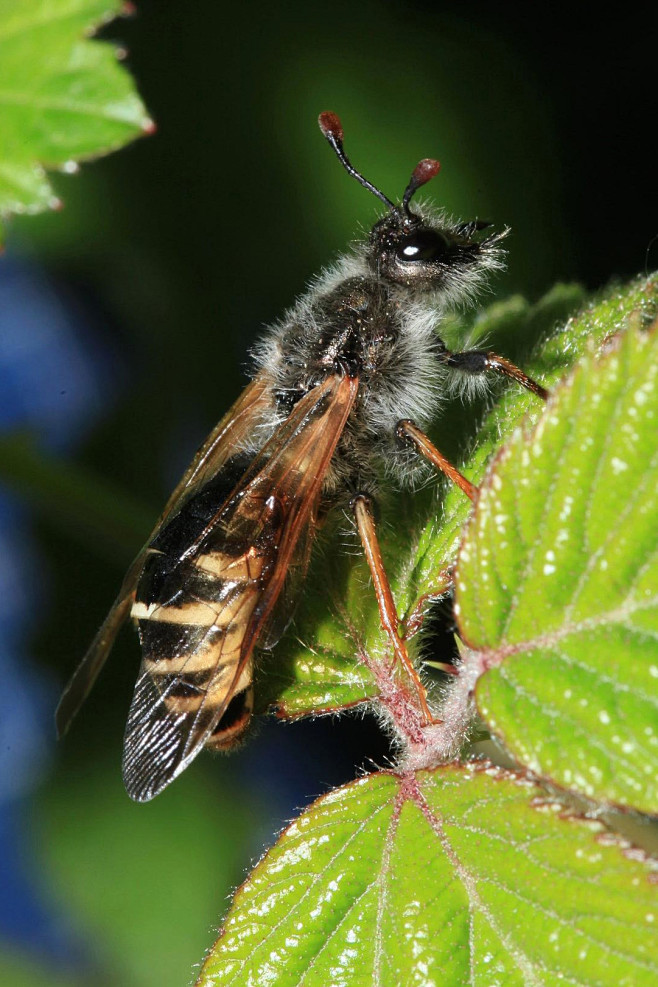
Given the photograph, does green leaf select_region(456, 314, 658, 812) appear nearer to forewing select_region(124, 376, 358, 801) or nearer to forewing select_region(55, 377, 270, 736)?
forewing select_region(124, 376, 358, 801)

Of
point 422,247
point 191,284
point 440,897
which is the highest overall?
point 191,284

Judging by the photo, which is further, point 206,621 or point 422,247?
point 422,247

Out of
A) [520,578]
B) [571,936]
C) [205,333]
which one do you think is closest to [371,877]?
[571,936]

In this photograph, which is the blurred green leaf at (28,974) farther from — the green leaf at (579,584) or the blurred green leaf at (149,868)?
the green leaf at (579,584)

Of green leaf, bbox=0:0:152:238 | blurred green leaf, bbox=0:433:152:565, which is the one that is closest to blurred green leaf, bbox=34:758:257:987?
blurred green leaf, bbox=0:433:152:565

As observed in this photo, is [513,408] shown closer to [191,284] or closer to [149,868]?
[191,284]

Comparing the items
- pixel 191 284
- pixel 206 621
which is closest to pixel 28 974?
pixel 206 621
